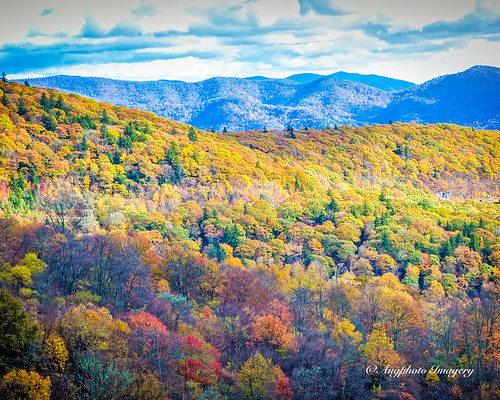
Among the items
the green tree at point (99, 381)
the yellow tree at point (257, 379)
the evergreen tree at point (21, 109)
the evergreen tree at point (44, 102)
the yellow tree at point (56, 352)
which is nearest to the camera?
the green tree at point (99, 381)

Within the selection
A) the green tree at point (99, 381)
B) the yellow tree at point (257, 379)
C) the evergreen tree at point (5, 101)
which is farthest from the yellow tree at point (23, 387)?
the evergreen tree at point (5, 101)

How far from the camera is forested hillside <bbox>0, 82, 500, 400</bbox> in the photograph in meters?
29.8

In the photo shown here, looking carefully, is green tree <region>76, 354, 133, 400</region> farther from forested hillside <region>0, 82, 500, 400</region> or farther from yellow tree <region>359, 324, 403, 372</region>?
yellow tree <region>359, 324, 403, 372</region>

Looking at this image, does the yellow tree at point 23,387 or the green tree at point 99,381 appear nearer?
the yellow tree at point 23,387

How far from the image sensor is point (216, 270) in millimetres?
50375

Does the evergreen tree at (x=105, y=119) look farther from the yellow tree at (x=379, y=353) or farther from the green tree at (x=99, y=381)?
the green tree at (x=99, y=381)

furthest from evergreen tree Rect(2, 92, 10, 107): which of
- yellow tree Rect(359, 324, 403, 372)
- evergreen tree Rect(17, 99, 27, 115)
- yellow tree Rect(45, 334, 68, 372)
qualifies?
yellow tree Rect(359, 324, 403, 372)

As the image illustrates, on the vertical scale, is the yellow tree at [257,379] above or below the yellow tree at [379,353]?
above

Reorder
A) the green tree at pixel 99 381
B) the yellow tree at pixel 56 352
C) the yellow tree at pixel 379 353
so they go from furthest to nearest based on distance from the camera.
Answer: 1. the yellow tree at pixel 379 353
2. the yellow tree at pixel 56 352
3. the green tree at pixel 99 381

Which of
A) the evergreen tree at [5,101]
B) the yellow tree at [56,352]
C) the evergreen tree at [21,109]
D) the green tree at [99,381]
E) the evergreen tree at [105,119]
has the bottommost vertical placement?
the green tree at [99,381]

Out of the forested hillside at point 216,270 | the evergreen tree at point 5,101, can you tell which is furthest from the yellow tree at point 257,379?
the evergreen tree at point 5,101

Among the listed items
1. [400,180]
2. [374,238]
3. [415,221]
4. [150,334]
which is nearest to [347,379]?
[150,334]

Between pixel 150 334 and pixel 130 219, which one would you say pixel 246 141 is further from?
pixel 150 334

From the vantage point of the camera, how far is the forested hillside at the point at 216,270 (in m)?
29.8
